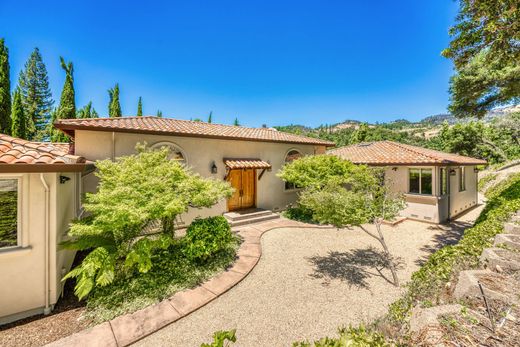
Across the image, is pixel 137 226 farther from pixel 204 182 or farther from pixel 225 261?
pixel 225 261

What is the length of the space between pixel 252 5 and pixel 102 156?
1205 cm

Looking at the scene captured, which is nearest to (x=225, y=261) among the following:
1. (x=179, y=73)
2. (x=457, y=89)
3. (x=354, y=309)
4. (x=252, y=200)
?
(x=354, y=309)

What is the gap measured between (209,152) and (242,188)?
3542 millimetres

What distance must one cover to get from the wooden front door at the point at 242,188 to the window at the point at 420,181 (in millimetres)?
11614

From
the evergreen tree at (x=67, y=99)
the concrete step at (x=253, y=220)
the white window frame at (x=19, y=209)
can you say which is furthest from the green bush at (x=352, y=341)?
the evergreen tree at (x=67, y=99)

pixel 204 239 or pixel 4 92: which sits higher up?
pixel 4 92

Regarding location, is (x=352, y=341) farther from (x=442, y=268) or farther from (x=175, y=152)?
(x=175, y=152)

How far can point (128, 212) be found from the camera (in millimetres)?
5992

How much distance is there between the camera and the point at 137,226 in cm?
681

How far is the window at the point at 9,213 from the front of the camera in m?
5.30

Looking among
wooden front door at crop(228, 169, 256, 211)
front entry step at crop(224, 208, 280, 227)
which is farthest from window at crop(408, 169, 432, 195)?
wooden front door at crop(228, 169, 256, 211)

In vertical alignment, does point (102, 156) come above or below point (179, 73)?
below

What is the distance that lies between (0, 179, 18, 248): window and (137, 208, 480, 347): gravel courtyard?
4243 mm

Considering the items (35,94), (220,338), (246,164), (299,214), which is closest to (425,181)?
(299,214)
